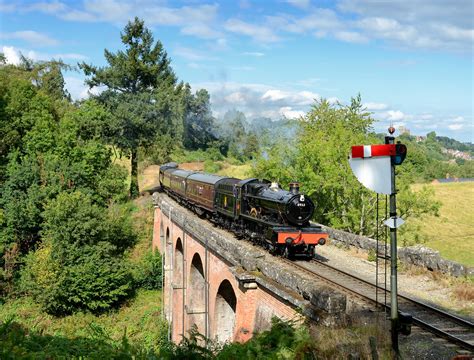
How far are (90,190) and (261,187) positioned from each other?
20237 millimetres

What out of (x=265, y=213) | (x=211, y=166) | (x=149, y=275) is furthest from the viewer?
(x=211, y=166)

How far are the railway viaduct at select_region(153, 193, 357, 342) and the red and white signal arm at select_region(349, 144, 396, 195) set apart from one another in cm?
420

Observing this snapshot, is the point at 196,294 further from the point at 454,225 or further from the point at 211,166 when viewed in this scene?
the point at 211,166

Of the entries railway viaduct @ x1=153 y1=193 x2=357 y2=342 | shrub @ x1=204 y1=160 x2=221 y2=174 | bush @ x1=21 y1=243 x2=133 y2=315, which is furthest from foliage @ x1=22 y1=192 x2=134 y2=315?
shrub @ x1=204 y1=160 x2=221 y2=174

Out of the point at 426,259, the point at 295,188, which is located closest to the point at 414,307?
the point at 426,259

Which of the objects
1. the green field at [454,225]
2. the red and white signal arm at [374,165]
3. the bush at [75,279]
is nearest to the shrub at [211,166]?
the green field at [454,225]

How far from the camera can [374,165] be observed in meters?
6.23

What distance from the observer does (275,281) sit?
13.0 m

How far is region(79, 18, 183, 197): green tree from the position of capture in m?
40.9

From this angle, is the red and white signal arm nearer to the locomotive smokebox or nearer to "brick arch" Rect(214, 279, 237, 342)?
the locomotive smokebox

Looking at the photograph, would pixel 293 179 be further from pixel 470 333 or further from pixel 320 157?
pixel 470 333

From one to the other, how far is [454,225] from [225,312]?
27.7 meters

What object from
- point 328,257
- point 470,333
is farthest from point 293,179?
point 470,333

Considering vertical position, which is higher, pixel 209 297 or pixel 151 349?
pixel 151 349
